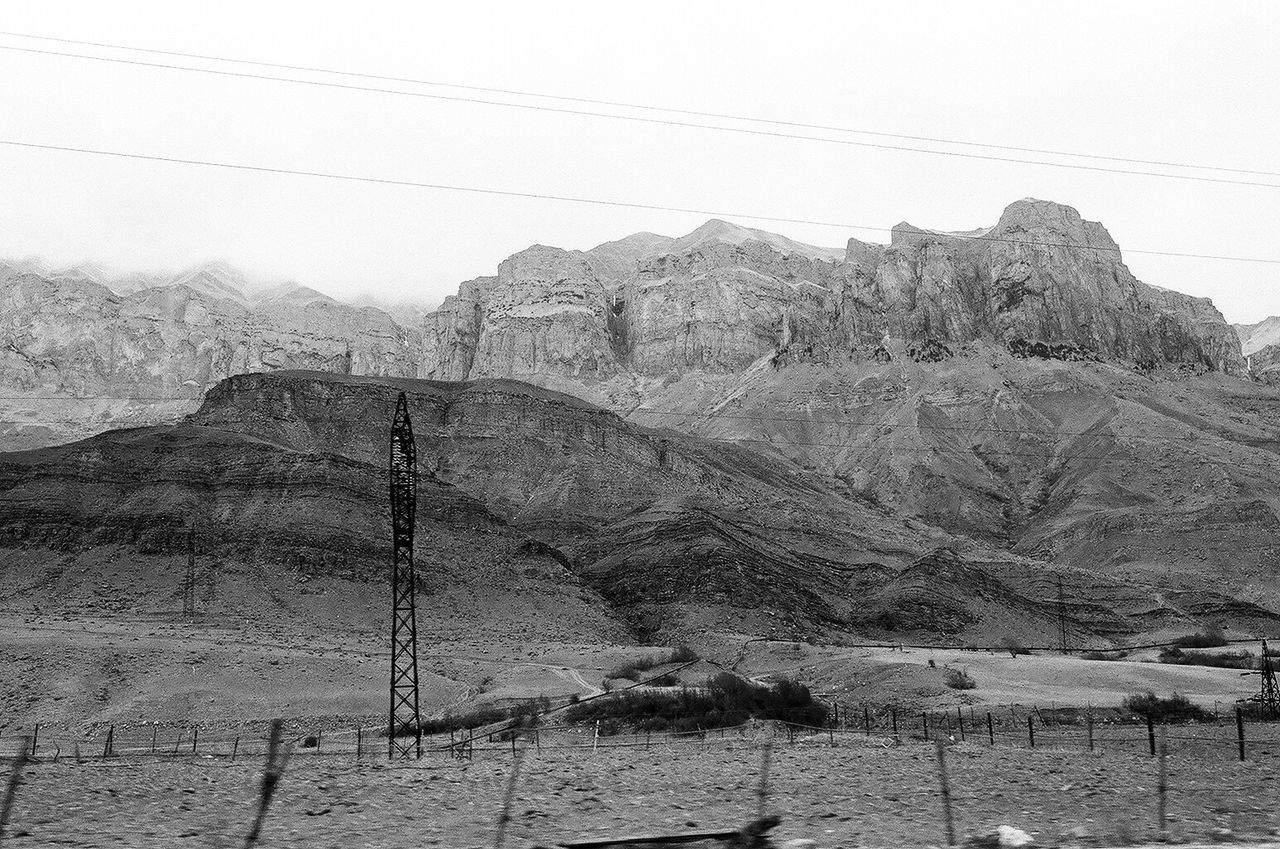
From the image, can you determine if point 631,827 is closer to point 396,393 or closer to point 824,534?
point 824,534

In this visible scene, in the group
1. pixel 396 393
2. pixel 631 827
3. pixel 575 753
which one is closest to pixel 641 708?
pixel 575 753

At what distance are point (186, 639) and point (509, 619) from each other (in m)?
28.0

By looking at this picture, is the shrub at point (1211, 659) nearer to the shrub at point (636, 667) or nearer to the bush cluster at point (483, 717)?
the shrub at point (636, 667)

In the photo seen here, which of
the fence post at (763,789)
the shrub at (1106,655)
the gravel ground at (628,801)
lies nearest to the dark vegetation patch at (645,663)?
the shrub at (1106,655)

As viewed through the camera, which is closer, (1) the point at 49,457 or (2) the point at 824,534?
(1) the point at 49,457

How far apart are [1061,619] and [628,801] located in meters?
98.3

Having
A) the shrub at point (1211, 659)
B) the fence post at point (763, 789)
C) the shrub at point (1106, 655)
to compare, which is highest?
the fence post at point (763, 789)

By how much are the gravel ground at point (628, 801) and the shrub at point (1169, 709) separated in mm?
22312

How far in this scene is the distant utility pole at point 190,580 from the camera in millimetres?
81625

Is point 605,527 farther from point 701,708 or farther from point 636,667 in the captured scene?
point 701,708

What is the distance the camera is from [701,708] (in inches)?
1823

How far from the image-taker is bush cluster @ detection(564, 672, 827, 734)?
144 feet

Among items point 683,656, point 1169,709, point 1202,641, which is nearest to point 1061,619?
point 1202,641

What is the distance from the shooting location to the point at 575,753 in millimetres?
29500
